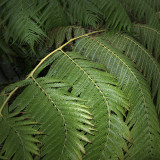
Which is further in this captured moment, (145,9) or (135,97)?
(145,9)

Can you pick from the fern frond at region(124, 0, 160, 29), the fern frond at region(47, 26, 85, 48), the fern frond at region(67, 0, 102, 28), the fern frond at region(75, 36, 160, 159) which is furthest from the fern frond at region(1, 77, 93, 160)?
the fern frond at region(124, 0, 160, 29)

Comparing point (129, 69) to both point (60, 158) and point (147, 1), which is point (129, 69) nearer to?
point (60, 158)

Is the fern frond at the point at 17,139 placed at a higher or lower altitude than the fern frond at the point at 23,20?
lower

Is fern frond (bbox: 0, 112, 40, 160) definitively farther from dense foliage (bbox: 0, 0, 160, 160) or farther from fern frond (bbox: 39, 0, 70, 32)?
fern frond (bbox: 39, 0, 70, 32)

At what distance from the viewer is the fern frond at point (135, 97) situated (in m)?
0.74

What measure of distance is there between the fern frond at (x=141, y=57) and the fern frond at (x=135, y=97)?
0.33ft

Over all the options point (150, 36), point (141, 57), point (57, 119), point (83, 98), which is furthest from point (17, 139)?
point (150, 36)

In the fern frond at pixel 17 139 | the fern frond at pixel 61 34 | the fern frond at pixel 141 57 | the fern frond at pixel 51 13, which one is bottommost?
the fern frond at pixel 17 139

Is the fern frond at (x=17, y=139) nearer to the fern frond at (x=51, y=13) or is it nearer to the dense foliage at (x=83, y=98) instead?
the dense foliage at (x=83, y=98)

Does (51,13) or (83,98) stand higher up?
(51,13)

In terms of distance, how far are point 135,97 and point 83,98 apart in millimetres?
285

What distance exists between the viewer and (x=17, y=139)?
0.63 meters

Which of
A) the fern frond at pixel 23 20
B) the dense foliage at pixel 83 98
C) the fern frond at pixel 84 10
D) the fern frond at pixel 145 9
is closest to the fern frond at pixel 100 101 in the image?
the dense foliage at pixel 83 98

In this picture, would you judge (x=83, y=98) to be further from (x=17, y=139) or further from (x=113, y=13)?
(x=113, y=13)
